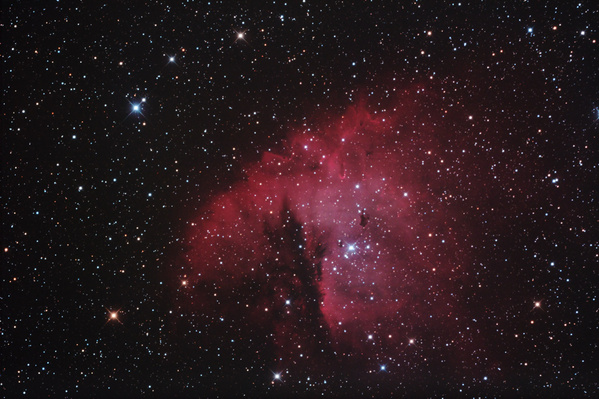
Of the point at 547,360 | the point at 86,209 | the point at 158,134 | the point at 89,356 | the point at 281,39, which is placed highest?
the point at 281,39

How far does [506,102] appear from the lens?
2.28 feet

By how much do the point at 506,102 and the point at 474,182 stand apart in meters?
0.25

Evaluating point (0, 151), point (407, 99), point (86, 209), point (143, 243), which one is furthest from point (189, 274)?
point (407, 99)

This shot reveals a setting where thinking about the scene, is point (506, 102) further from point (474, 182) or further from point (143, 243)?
point (143, 243)

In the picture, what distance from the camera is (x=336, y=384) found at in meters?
0.72

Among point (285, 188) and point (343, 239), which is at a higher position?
point (285, 188)

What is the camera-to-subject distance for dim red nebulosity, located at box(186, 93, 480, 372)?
2.26 feet

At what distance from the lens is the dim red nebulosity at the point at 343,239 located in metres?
0.69

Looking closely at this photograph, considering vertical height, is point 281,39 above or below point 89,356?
above

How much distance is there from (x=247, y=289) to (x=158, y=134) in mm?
520

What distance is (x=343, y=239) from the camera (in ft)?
2.28

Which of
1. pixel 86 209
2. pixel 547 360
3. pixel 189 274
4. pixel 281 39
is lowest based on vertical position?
pixel 547 360

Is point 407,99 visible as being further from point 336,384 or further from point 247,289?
point 336,384

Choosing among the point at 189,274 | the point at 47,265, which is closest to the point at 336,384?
the point at 189,274
